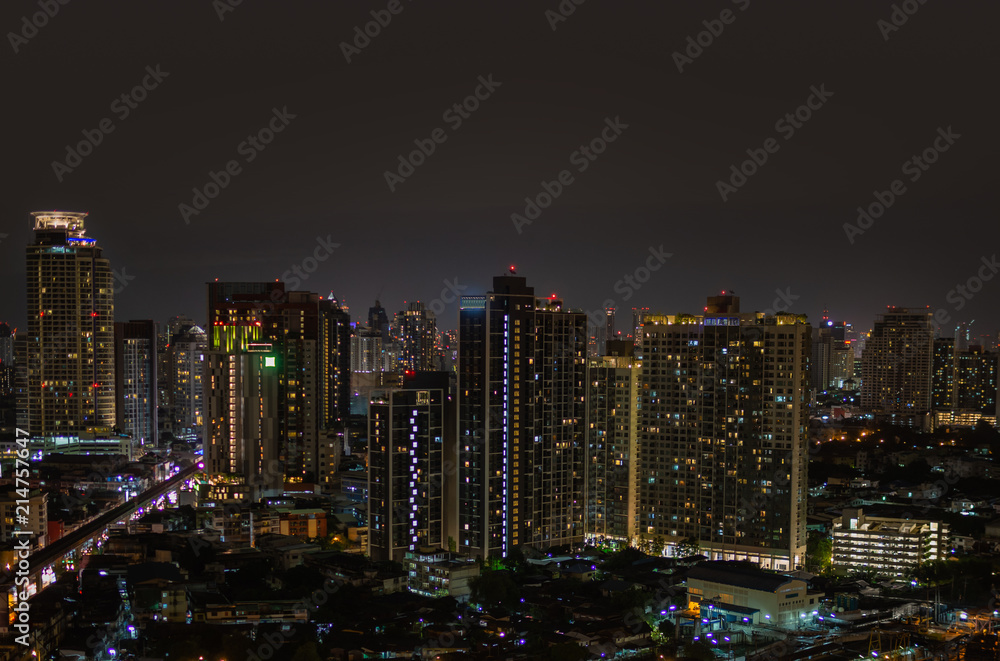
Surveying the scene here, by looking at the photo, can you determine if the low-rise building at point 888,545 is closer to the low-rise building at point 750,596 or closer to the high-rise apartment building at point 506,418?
the low-rise building at point 750,596

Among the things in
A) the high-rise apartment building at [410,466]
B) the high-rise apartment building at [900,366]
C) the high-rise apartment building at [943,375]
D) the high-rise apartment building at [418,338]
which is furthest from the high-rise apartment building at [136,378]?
the high-rise apartment building at [943,375]

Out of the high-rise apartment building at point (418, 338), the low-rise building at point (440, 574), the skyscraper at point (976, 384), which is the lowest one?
the low-rise building at point (440, 574)

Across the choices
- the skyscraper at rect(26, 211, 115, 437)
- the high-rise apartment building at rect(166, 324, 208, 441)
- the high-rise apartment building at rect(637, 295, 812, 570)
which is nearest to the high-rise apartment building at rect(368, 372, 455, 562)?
the high-rise apartment building at rect(637, 295, 812, 570)

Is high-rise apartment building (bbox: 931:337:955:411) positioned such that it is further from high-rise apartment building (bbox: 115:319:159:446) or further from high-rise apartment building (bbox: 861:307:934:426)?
high-rise apartment building (bbox: 115:319:159:446)

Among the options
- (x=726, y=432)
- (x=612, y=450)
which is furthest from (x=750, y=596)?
(x=612, y=450)

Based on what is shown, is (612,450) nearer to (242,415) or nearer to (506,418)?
(506,418)

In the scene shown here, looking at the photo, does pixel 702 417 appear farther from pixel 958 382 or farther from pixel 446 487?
pixel 958 382

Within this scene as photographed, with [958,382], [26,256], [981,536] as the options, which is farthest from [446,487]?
[958,382]
